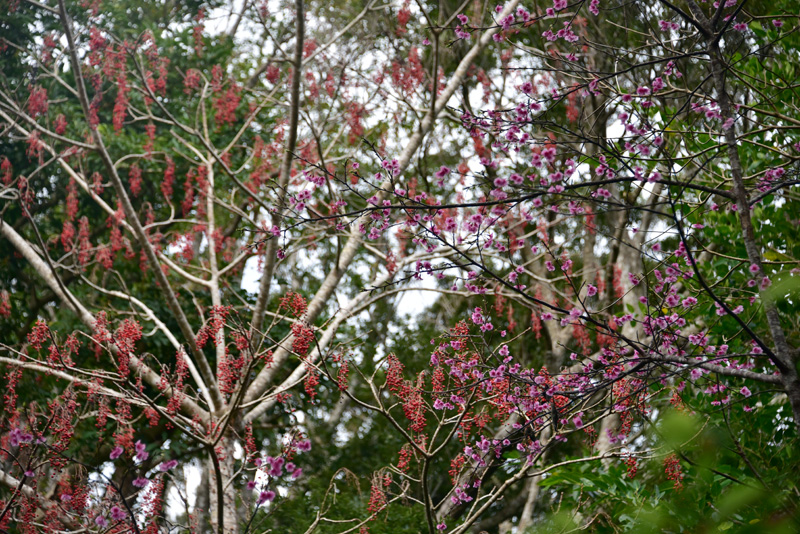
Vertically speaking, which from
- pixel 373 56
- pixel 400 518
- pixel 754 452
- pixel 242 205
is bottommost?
pixel 754 452

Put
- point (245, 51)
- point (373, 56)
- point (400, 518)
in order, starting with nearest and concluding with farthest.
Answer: point (400, 518)
point (373, 56)
point (245, 51)

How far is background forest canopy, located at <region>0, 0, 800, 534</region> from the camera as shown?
8.87 ft

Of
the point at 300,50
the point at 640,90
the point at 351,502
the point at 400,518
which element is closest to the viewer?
the point at 640,90

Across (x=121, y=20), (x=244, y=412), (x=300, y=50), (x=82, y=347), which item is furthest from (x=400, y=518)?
(x=121, y=20)

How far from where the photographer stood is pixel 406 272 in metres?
2.89

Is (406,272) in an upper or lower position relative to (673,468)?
upper

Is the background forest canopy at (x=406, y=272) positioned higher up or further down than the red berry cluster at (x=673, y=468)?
higher up

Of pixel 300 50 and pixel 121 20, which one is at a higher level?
pixel 121 20

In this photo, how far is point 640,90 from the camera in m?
2.67

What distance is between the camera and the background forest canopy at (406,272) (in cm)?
270

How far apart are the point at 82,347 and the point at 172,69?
405cm

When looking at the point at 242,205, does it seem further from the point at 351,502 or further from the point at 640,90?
the point at 640,90

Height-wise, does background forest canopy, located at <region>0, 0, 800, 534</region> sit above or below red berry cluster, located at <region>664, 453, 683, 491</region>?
above

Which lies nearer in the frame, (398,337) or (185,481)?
(185,481)
